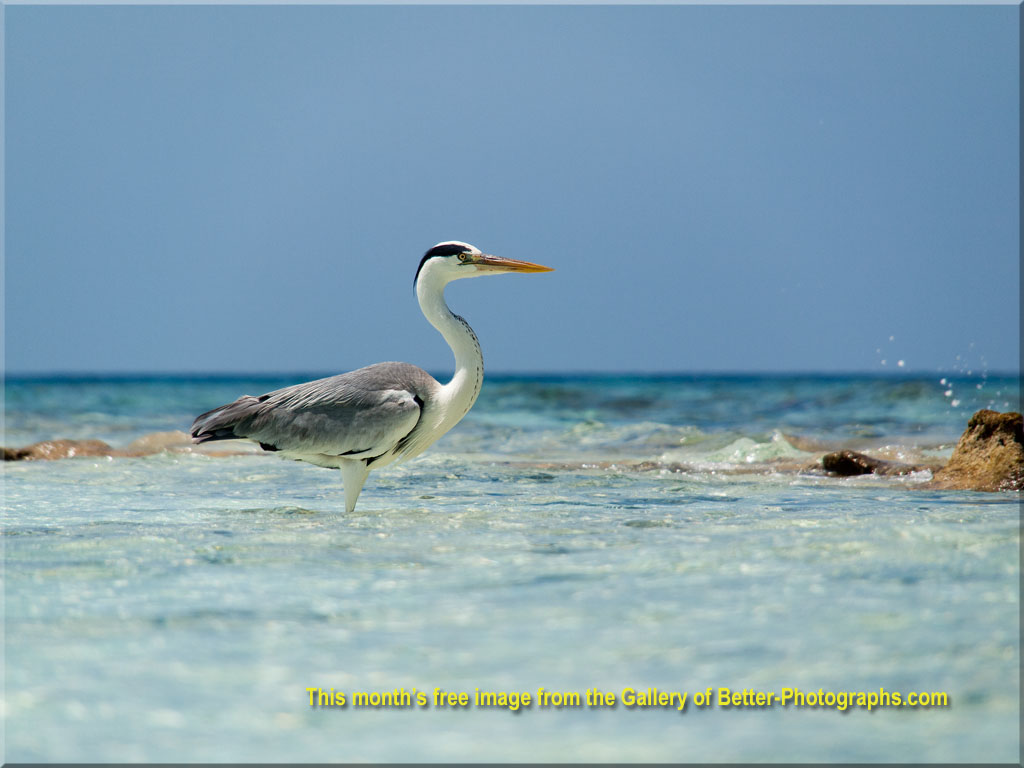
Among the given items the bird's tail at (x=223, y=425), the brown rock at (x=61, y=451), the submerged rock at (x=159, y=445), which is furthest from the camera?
the submerged rock at (x=159, y=445)

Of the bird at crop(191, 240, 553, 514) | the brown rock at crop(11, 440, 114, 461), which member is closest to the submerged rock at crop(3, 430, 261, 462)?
the brown rock at crop(11, 440, 114, 461)

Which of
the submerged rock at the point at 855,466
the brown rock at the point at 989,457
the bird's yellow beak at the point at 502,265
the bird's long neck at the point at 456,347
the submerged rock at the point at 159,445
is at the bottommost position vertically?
the submerged rock at the point at 159,445

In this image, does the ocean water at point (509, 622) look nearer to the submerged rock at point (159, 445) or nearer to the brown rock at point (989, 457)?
the brown rock at point (989, 457)

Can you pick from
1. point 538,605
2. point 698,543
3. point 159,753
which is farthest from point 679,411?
point 159,753

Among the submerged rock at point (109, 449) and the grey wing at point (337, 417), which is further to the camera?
the submerged rock at point (109, 449)

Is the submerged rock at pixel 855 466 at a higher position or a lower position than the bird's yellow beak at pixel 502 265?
lower

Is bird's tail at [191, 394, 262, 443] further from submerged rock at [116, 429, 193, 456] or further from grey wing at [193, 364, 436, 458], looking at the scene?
submerged rock at [116, 429, 193, 456]

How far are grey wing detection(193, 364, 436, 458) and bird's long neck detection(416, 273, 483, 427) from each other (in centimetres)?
22

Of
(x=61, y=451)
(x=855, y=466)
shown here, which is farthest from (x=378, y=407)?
(x=61, y=451)

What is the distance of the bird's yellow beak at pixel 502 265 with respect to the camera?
19.7ft

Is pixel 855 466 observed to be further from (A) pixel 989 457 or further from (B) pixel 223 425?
(B) pixel 223 425

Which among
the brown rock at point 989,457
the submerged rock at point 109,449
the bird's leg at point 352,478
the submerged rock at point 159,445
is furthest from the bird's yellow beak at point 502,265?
the submerged rock at point 159,445

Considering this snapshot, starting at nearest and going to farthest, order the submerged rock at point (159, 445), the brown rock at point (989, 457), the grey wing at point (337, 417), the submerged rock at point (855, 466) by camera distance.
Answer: the grey wing at point (337, 417) < the brown rock at point (989, 457) < the submerged rock at point (855, 466) < the submerged rock at point (159, 445)

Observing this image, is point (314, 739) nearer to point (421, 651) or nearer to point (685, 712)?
point (421, 651)
